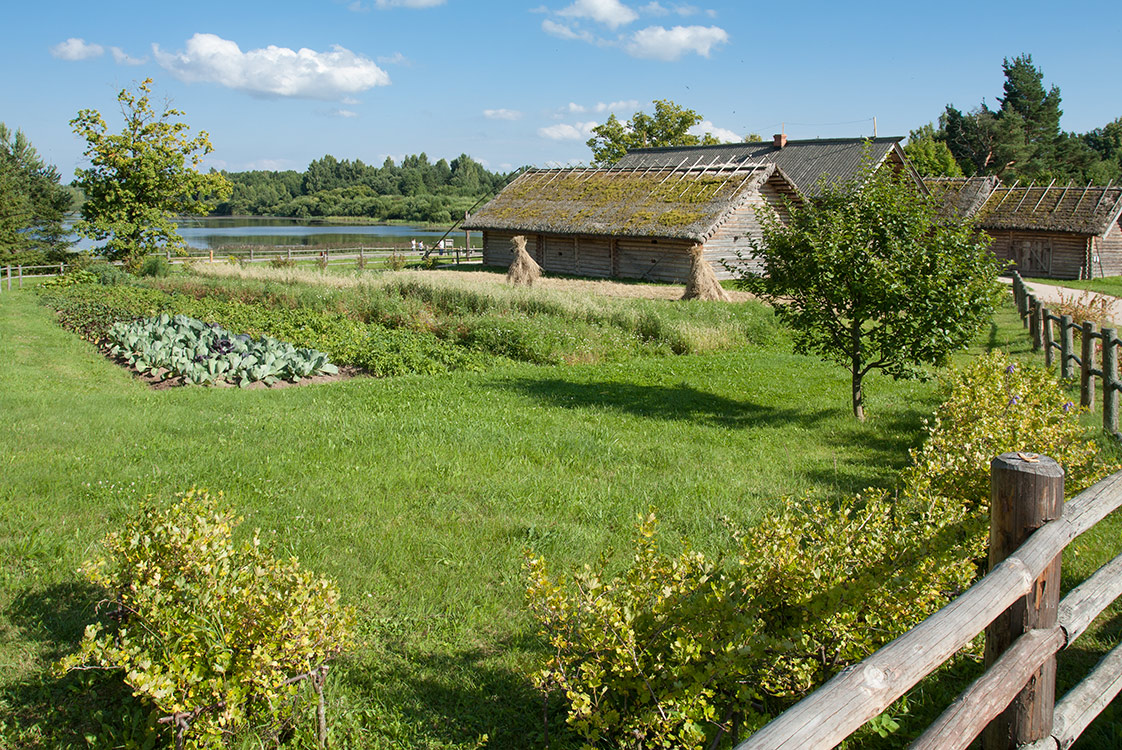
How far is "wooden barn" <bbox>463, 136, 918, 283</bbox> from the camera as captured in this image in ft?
97.9

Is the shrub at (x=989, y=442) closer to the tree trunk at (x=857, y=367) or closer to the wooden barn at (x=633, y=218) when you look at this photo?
the tree trunk at (x=857, y=367)

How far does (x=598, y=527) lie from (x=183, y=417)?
5.76 metres

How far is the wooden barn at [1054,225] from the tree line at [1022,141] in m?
18.0

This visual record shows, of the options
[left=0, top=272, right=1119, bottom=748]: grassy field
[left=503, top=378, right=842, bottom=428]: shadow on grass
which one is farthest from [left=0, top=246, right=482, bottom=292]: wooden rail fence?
[left=503, top=378, right=842, bottom=428]: shadow on grass

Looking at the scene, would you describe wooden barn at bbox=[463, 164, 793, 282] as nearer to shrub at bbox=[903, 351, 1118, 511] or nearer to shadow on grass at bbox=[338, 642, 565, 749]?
shrub at bbox=[903, 351, 1118, 511]

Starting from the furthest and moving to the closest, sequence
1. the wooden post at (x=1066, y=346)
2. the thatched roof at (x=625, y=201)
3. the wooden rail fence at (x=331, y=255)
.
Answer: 1. the wooden rail fence at (x=331, y=255)
2. the thatched roof at (x=625, y=201)
3. the wooden post at (x=1066, y=346)

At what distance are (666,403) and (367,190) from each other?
14638 centimetres

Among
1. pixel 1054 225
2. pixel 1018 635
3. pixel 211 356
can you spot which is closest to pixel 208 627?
pixel 1018 635

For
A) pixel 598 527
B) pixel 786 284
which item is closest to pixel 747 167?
pixel 786 284

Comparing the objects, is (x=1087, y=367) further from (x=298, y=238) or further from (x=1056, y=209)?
(x=298, y=238)

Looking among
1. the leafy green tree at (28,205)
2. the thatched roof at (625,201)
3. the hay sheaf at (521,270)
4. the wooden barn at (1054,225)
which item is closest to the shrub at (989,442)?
the hay sheaf at (521,270)

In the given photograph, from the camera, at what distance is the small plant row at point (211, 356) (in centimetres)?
1283

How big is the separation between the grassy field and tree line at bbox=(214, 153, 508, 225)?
107 meters

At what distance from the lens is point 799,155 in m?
41.3
